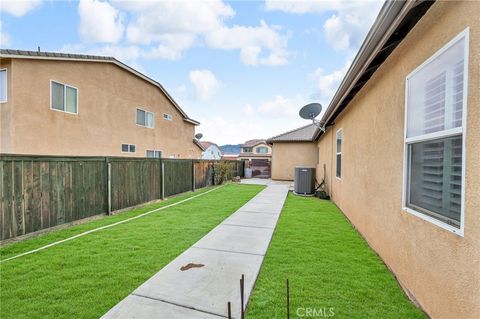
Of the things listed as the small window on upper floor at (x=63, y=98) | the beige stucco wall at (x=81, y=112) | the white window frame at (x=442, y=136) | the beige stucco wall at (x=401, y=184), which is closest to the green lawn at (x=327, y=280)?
the beige stucco wall at (x=401, y=184)

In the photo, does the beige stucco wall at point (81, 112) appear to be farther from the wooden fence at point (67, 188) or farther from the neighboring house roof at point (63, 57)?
the wooden fence at point (67, 188)

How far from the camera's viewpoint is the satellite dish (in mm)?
10477

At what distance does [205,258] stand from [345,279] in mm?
2061

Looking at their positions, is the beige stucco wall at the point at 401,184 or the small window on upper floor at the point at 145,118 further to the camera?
the small window on upper floor at the point at 145,118

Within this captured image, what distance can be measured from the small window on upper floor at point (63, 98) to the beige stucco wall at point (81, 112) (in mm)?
176

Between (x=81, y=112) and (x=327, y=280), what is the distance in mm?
12593

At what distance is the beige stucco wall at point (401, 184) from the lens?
1.95 meters

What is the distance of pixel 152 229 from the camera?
18.9 ft

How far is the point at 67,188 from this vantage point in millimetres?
5977

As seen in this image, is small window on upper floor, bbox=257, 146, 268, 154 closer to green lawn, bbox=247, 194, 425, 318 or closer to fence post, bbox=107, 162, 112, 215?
fence post, bbox=107, 162, 112, 215

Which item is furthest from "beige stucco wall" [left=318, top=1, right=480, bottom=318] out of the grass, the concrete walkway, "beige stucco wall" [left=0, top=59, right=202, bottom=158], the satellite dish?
"beige stucco wall" [left=0, top=59, right=202, bottom=158]

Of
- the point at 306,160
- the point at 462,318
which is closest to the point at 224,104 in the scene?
the point at 306,160

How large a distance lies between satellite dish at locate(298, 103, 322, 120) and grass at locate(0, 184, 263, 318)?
6.23 m

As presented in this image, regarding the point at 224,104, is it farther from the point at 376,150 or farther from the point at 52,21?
the point at 376,150
